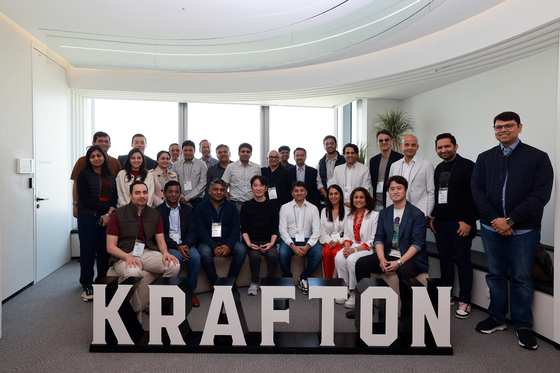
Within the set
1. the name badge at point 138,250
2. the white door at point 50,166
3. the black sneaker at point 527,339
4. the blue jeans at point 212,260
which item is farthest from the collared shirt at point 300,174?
the white door at point 50,166

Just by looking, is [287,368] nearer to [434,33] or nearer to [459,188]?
[459,188]

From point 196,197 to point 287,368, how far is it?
9.99 feet

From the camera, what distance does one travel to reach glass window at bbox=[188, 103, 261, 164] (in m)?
7.48

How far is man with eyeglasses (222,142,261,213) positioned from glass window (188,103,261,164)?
2.73m

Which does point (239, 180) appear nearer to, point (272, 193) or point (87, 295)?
point (272, 193)

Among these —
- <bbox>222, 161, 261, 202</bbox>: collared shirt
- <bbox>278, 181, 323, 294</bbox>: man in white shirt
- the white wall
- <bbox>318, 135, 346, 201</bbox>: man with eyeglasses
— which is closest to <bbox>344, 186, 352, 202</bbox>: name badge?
<bbox>318, 135, 346, 201</bbox>: man with eyeglasses

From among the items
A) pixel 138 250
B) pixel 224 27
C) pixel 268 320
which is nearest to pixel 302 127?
pixel 224 27

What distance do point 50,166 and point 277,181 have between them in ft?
10.3

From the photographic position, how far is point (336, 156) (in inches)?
211

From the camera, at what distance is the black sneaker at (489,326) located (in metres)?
3.12

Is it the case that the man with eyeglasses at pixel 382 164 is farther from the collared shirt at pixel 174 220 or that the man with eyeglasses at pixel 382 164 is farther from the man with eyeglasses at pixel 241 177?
the collared shirt at pixel 174 220

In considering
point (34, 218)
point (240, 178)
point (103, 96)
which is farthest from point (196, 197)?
point (103, 96)

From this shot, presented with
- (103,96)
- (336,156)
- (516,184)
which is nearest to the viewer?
(516,184)

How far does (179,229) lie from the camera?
414 cm
